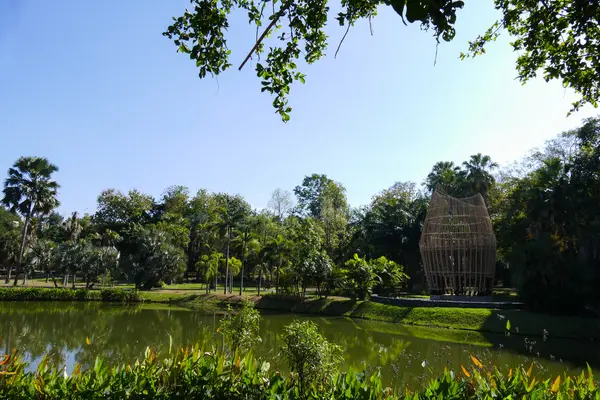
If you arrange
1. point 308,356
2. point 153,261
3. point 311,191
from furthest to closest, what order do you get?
1. point 311,191
2. point 153,261
3. point 308,356

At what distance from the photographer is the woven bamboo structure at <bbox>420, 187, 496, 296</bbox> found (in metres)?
27.5

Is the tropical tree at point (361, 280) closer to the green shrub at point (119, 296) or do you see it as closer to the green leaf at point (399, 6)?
the green shrub at point (119, 296)

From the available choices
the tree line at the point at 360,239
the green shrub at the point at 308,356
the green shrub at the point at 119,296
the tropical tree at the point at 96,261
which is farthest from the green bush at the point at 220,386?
the tropical tree at the point at 96,261

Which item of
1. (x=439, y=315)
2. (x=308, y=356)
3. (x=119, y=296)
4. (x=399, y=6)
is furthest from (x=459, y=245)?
(x=399, y=6)

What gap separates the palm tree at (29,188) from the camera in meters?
34.9

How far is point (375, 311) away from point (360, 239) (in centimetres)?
1400

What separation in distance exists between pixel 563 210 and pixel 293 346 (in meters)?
24.9

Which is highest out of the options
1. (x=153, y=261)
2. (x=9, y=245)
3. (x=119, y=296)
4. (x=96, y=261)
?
(x=9, y=245)

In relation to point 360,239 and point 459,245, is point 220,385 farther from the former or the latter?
point 360,239

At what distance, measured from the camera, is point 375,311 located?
27281 millimetres

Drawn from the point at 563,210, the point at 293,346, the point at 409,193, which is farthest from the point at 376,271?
the point at 293,346

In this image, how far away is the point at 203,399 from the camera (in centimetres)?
453

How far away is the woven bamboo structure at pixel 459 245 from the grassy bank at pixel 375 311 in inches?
164

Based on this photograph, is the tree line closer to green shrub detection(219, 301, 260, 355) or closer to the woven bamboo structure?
the woven bamboo structure
